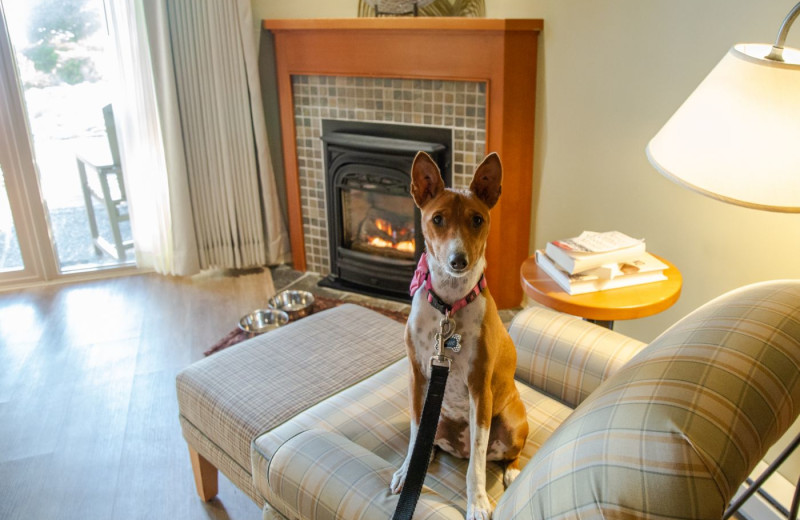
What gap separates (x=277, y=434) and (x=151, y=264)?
8.81 feet

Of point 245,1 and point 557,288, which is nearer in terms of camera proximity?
point 557,288

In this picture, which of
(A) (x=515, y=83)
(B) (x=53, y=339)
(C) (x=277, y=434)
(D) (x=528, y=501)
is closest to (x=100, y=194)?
(B) (x=53, y=339)

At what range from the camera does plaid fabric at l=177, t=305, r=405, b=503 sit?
1692mm

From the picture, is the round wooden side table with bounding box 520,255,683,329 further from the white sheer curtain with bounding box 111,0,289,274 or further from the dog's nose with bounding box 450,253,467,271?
the white sheer curtain with bounding box 111,0,289,274

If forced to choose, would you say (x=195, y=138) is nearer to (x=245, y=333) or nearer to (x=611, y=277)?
(x=245, y=333)

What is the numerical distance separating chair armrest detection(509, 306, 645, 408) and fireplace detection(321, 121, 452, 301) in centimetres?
145

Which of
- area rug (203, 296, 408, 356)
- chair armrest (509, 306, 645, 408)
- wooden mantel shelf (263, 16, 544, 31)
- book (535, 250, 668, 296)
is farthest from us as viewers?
area rug (203, 296, 408, 356)

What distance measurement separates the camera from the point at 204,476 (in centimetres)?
200

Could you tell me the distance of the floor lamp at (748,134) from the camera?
4.14ft

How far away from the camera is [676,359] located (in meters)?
0.88

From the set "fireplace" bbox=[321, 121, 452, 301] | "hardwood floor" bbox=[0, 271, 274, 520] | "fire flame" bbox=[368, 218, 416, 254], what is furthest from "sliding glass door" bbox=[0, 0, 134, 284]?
"fire flame" bbox=[368, 218, 416, 254]

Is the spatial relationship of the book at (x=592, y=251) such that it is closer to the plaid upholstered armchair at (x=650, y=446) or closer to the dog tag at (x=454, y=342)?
the plaid upholstered armchair at (x=650, y=446)

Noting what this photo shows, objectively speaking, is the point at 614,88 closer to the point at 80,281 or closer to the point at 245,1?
the point at 245,1

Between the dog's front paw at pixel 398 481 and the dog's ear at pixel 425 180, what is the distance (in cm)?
53
